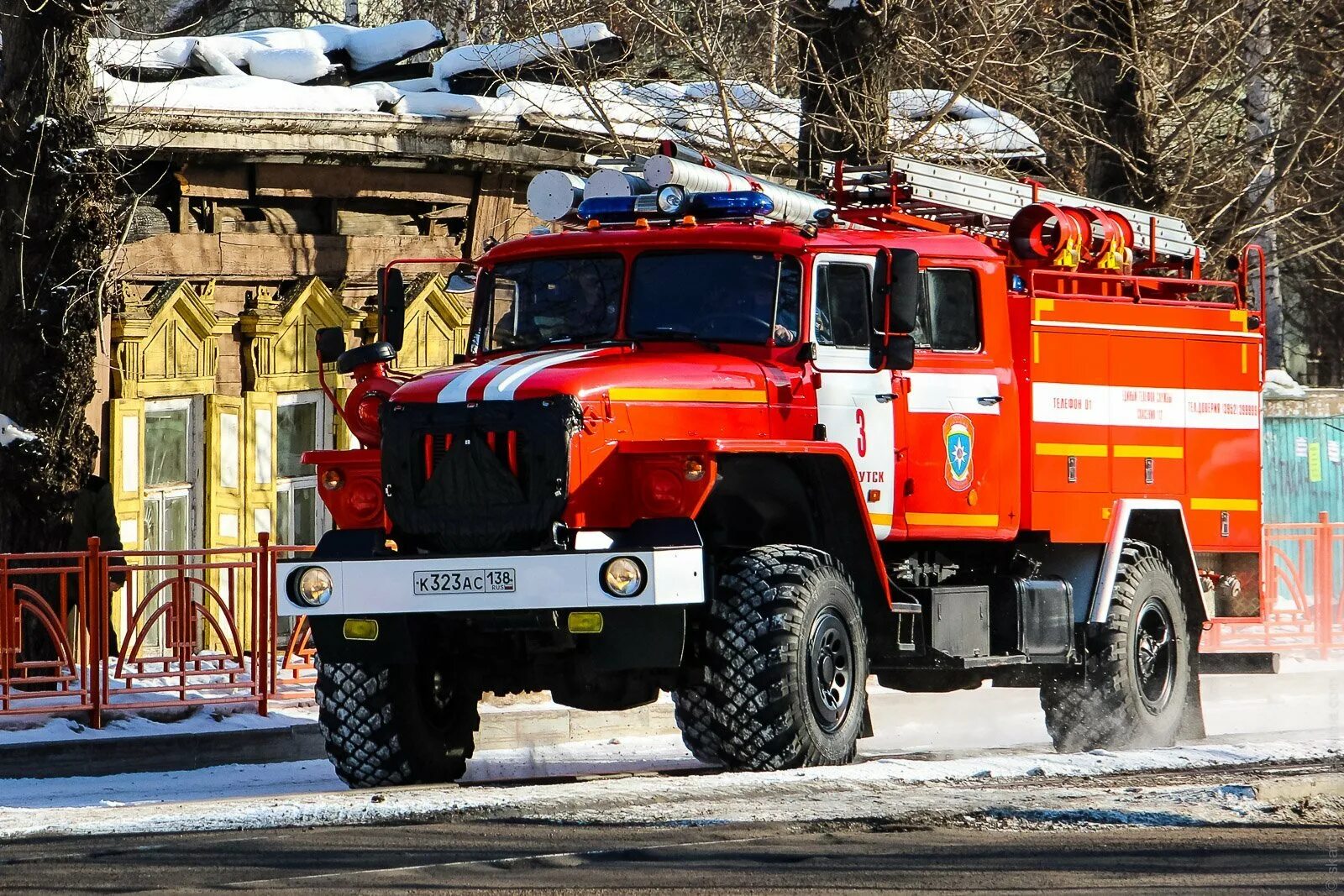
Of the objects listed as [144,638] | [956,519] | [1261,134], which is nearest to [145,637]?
[144,638]

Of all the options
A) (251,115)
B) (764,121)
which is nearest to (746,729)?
(251,115)

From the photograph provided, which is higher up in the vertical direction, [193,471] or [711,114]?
[711,114]

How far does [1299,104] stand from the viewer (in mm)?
23922

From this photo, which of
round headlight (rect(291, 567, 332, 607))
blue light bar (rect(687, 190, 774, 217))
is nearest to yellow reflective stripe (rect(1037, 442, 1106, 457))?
blue light bar (rect(687, 190, 774, 217))

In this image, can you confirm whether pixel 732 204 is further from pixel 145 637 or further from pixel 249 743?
pixel 145 637

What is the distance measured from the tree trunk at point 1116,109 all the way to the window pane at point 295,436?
26.1 feet

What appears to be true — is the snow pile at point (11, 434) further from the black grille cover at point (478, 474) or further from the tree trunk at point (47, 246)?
the black grille cover at point (478, 474)

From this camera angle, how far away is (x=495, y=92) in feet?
64.8

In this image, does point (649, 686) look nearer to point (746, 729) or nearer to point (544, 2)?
point (746, 729)

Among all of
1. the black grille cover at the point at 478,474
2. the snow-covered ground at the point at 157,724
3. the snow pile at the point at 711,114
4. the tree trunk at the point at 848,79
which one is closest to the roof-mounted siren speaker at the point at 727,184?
the black grille cover at the point at 478,474

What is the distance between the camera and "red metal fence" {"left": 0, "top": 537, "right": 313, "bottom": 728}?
12.1m

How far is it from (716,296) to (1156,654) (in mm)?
4070

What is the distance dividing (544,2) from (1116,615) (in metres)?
9.06

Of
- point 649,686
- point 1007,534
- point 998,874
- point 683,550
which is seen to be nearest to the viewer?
point 998,874
